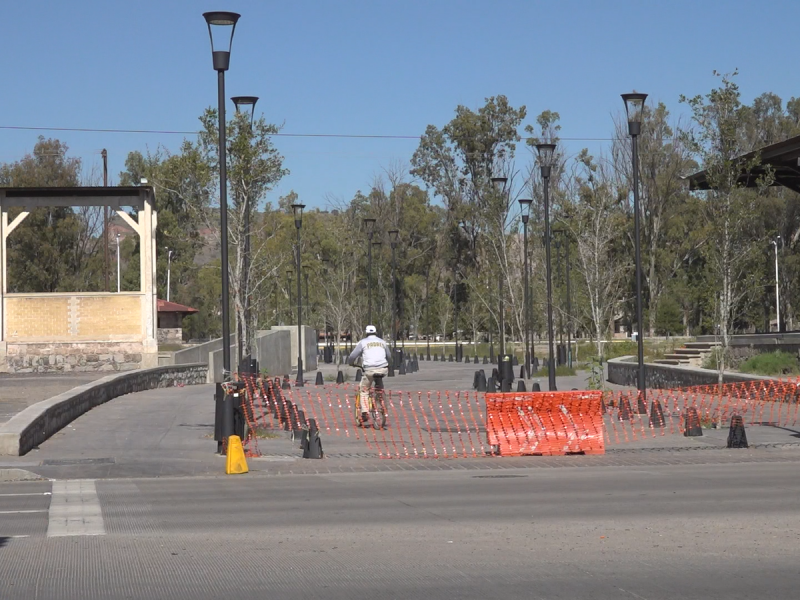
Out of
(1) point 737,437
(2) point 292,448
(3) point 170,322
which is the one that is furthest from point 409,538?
(3) point 170,322

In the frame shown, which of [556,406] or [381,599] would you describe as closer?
[381,599]

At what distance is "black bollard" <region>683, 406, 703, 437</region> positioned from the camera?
17.8 m

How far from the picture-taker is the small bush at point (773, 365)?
26.9m

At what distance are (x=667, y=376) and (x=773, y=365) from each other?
3547 millimetres

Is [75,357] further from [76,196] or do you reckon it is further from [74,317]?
[76,196]

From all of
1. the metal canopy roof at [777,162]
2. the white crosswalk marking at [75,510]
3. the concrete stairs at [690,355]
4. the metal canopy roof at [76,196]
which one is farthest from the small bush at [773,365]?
the metal canopy roof at [76,196]

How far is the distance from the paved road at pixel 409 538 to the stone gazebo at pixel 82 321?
25.4 metres

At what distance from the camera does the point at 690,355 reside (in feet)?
120

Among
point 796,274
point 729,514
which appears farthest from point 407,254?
point 729,514

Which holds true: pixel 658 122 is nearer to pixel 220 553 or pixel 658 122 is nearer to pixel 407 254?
pixel 407 254

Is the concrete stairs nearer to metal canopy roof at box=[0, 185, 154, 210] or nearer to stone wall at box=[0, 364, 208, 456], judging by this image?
stone wall at box=[0, 364, 208, 456]

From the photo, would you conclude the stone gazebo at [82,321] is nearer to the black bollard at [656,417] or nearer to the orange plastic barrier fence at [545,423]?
the black bollard at [656,417]

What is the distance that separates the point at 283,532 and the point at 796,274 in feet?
250

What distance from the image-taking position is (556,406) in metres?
16.3
